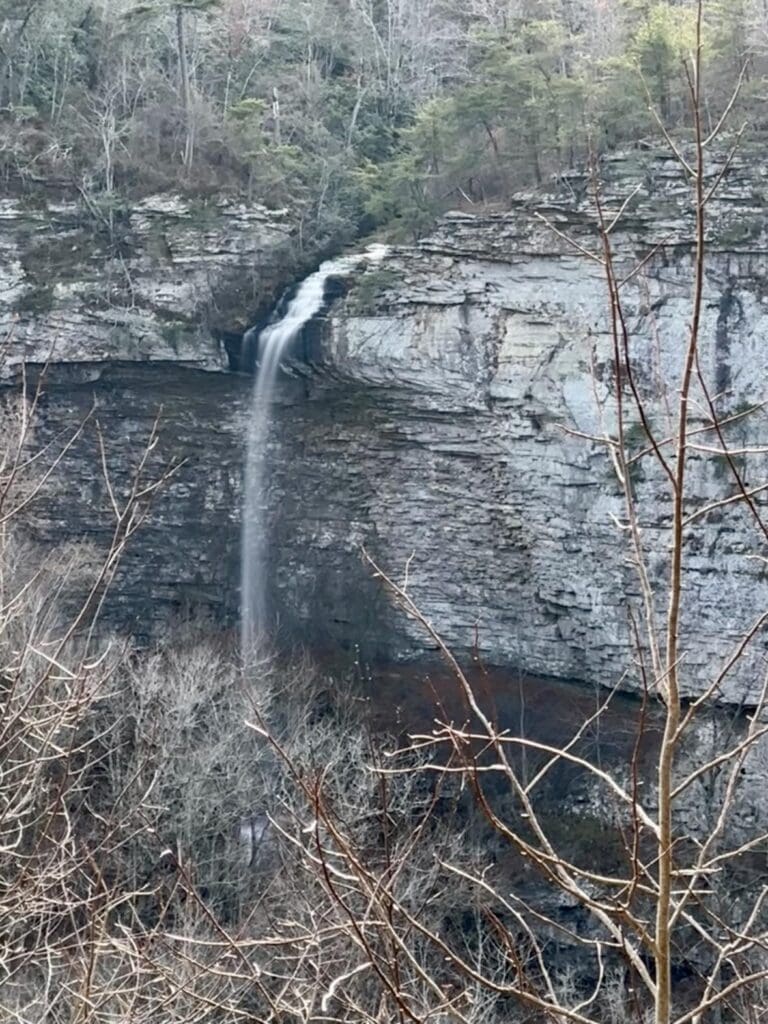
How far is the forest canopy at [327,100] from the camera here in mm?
18062

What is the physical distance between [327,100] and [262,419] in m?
7.33

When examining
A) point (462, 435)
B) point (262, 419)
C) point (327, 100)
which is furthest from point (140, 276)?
point (327, 100)

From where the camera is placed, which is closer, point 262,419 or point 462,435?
point 462,435

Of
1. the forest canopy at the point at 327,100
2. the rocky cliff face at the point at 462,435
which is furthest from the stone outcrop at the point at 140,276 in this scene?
A: the forest canopy at the point at 327,100

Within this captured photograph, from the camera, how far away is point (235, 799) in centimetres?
1397

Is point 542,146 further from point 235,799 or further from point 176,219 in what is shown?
point 235,799

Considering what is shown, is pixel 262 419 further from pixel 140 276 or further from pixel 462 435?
pixel 462 435

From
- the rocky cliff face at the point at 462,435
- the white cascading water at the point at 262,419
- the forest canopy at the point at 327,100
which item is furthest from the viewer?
the white cascading water at the point at 262,419

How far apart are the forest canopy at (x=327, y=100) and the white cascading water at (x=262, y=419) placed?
4.21 ft

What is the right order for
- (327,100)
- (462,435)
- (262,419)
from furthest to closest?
(327,100)
(262,419)
(462,435)

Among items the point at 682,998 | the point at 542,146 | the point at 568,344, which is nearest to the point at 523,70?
the point at 542,146

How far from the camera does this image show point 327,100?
22.8m

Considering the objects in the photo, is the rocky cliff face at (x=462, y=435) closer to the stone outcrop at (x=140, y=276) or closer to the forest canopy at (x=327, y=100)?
the stone outcrop at (x=140, y=276)

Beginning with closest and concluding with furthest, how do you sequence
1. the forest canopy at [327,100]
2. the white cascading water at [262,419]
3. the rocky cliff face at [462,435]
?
the rocky cliff face at [462,435] < the forest canopy at [327,100] < the white cascading water at [262,419]
